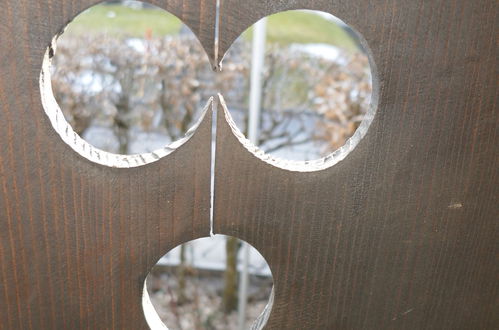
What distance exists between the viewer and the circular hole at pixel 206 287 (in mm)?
3184

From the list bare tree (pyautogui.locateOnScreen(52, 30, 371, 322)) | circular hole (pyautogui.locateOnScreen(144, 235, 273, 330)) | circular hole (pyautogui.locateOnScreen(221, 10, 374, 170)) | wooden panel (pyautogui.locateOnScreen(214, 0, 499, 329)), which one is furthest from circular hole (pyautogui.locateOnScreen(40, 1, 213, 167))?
wooden panel (pyautogui.locateOnScreen(214, 0, 499, 329))

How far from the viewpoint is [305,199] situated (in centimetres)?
87

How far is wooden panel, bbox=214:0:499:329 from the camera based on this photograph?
2.57ft

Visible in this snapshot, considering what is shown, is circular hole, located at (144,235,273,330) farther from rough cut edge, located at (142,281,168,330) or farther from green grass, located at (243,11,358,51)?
rough cut edge, located at (142,281,168,330)

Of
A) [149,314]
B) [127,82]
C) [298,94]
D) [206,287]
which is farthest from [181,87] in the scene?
[149,314]

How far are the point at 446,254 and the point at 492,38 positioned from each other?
37cm

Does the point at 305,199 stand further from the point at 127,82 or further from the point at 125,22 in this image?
the point at 125,22

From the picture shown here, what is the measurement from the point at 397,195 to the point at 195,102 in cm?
219

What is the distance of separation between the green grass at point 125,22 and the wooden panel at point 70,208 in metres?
2.61

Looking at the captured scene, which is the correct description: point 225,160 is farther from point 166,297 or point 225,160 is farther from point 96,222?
point 166,297

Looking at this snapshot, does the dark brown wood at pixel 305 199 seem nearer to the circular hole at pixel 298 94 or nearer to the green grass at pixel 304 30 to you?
the circular hole at pixel 298 94

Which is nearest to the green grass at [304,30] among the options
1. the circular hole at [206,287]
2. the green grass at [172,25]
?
the green grass at [172,25]

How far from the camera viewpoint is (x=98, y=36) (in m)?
3.04

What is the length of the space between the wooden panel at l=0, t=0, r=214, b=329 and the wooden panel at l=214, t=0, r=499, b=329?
63mm
